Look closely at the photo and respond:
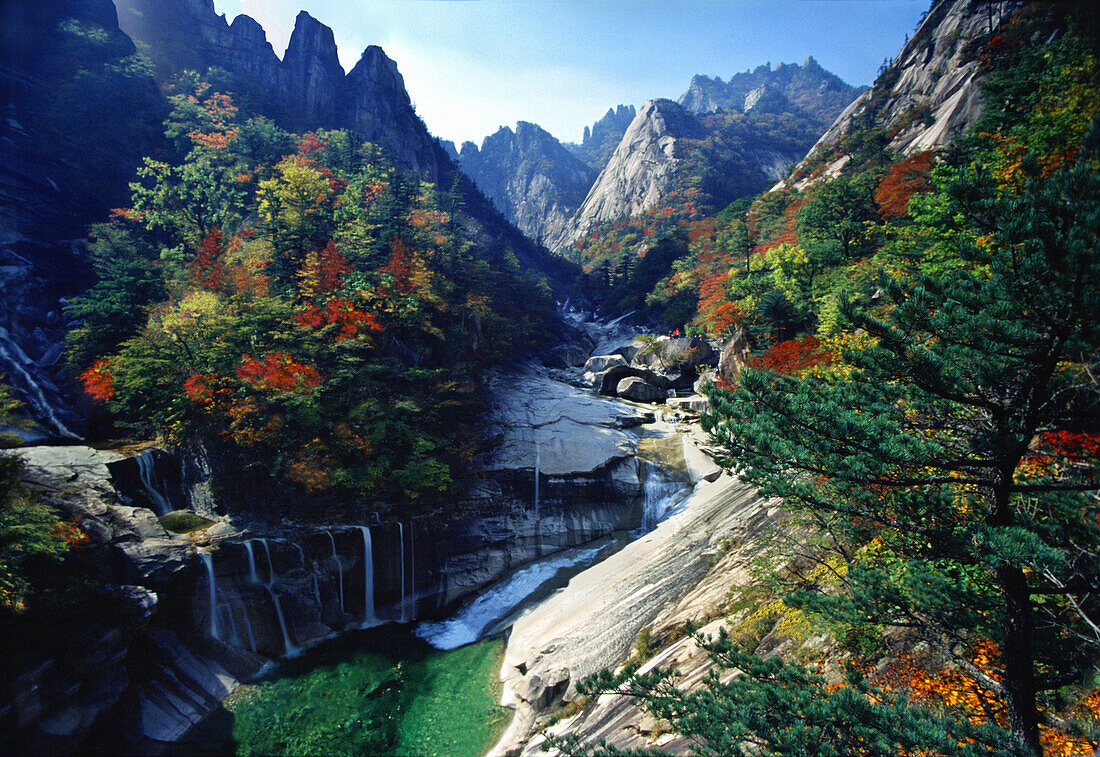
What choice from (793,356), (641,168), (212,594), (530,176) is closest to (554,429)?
(793,356)

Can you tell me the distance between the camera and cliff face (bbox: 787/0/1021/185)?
28.7m

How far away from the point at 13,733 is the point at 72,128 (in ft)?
120

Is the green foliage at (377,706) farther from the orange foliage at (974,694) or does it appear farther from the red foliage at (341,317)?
the red foliage at (341,317)

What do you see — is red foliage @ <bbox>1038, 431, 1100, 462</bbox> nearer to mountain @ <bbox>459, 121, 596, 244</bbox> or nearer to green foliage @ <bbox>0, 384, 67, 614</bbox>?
green foliage @ <bbox>0, 384, 67, 614</bbox>

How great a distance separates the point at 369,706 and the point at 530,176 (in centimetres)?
13410

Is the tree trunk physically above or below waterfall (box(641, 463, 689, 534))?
above

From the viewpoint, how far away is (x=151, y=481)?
51.2 ft

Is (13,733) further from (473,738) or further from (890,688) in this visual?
(890,688)

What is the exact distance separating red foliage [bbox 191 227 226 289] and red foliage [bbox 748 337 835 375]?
88.6 feet

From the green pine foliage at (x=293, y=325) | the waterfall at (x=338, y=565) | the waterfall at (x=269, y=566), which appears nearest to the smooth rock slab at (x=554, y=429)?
the green pine foliage at (x=293, y=325)

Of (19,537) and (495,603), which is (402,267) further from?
(495,603)

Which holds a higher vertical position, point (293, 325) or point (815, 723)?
point (293, 325)

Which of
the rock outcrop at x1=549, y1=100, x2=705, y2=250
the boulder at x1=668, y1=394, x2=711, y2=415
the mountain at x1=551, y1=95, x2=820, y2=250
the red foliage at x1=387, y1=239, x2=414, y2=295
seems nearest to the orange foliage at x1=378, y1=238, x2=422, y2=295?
the red foliage at x1=387, y1=239, x2=414, y2=295

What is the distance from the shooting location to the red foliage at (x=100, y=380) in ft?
56.1
